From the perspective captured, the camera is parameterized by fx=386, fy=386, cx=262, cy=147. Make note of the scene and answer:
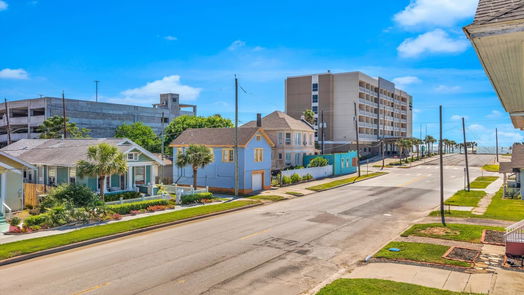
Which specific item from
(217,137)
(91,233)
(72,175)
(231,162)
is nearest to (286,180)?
(231,162)

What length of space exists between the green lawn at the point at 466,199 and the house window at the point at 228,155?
63.9ft

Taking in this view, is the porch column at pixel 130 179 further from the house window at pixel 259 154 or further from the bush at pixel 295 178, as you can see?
the bush at pixel 295 178

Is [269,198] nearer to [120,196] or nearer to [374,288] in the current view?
[120,196]

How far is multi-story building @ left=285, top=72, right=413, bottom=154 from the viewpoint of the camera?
3610 inches

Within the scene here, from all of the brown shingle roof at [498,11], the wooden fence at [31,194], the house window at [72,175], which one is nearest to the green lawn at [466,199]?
the brown shingle roof at [498,11]

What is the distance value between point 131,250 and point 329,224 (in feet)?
37.4

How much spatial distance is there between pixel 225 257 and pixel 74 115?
72737 mm

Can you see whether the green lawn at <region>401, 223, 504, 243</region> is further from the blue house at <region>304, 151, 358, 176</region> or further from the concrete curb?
the blue house at <region>304, 151, 358, 176</region>

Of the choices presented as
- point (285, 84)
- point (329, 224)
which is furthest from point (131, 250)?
point (285, 84)

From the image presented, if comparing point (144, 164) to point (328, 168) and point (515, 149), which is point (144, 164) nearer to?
point (328, 168)

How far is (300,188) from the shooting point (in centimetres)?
→ 4166

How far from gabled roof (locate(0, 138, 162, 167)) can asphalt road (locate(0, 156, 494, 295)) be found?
38.0 ft

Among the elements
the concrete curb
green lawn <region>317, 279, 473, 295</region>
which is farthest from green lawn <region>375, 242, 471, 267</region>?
the concrete curb

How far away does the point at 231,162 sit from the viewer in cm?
3803
